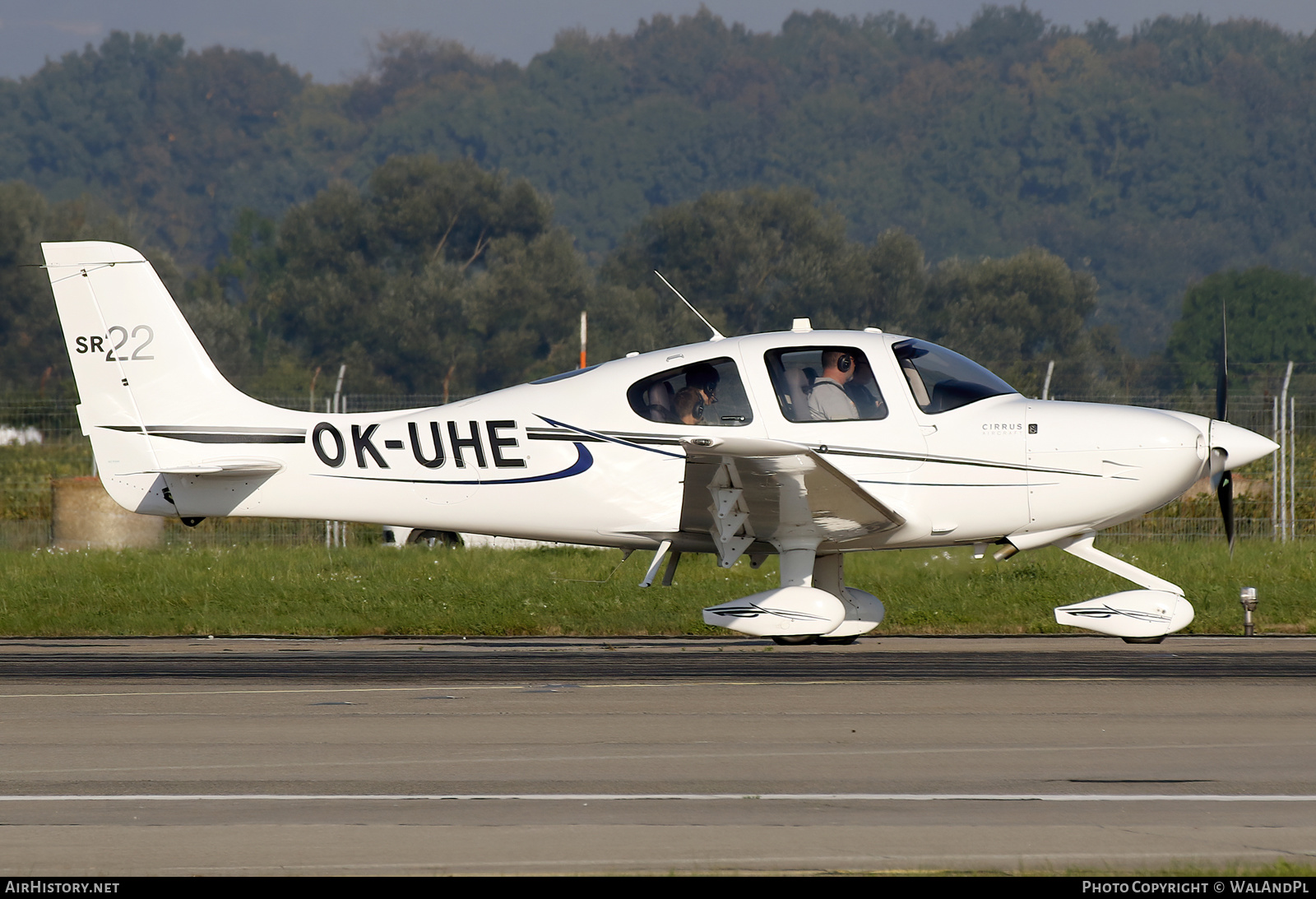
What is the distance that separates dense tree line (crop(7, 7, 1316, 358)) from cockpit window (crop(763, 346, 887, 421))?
364 ft

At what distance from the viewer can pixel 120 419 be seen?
11844 mm

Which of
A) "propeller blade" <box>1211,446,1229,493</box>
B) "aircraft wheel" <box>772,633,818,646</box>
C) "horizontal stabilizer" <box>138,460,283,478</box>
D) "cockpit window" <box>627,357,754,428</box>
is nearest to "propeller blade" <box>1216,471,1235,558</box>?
"propeller blade" <box>1211,446,1229,493</box>

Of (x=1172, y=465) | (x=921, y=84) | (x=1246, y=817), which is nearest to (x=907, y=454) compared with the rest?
(x=1172, y=465)

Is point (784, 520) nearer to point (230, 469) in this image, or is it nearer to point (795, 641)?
point (795, 641)

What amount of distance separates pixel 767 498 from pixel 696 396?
897 mm

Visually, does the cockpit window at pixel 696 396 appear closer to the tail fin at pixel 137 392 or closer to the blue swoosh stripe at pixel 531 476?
the blue swoosh stripe at pixel 531 476

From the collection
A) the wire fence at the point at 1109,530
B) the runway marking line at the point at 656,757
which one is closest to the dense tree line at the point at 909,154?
the wire fence at the point at 1109,530

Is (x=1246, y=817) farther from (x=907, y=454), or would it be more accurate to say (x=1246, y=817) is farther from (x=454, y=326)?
(x=454, y=326)

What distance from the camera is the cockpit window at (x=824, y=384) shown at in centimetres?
1077

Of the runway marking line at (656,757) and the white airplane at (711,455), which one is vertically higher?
the white airplane at (711,455)

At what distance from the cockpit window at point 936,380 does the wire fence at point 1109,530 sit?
667 centimetres

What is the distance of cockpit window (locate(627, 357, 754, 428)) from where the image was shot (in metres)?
10.8

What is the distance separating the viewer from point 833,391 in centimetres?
1083

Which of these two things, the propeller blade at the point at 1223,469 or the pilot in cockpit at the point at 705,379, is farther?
the pilot in cockpit at the point at 705,379
